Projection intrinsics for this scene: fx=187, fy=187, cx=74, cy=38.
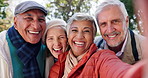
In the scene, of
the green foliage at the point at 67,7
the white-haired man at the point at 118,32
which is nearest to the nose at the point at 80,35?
the white-haired man at the point at 118,32

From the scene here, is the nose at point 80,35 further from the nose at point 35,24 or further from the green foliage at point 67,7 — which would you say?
the green foliage at point 67,7

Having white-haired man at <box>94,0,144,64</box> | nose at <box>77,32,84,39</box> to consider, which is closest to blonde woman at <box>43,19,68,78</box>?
nose at <box>77,32,84,39</box>

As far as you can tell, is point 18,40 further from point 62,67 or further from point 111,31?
point 111,31

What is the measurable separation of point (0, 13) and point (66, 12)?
9.50 feet

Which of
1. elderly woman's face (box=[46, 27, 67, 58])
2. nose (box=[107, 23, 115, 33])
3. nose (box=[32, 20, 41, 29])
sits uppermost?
nose (box=[32, 20, 41, 29])

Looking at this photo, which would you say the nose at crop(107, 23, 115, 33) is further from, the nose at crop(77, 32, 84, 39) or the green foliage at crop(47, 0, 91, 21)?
the green foliage at crop(47, 0, 91, 21)

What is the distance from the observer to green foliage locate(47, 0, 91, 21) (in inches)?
344

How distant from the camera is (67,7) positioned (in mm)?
Result: 8898

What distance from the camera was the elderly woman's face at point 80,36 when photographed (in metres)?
2.02

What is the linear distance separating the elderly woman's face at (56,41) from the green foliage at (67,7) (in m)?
6.32

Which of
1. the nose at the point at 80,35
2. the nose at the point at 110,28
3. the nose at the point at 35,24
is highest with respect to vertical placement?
the nose at the point at 35,24

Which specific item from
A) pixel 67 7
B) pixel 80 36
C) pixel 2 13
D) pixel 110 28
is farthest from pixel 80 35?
pixel 67 7

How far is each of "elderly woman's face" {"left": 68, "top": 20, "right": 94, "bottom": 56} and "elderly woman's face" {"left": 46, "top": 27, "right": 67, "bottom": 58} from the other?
23 cm

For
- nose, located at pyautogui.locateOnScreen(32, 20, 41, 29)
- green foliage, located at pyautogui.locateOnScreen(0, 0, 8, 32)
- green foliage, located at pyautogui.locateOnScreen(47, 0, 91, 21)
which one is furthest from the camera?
green foliage, located at pyautogui.locateOnScreen(47, 0, 91, 21)
